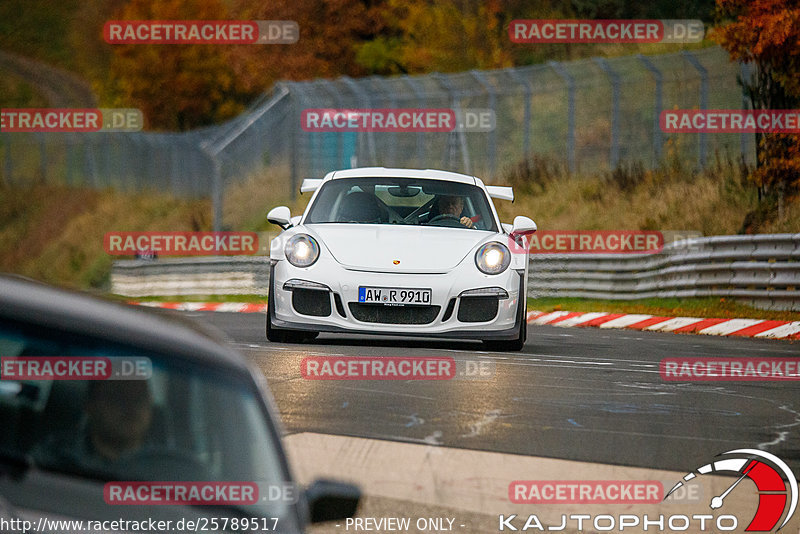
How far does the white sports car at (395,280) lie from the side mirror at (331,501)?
7922mm

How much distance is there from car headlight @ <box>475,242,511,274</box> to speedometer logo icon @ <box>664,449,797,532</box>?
4.81 metres

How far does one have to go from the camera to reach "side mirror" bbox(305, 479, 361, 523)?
126 inches

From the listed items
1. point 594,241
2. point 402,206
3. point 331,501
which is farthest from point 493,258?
point 594,241

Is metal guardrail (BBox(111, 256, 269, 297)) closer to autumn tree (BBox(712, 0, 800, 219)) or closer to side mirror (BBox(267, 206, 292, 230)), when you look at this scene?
autumn tree (BBox(712, 0, 800, 219))

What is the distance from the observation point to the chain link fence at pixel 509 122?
25.3 m

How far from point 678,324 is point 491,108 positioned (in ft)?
43.6

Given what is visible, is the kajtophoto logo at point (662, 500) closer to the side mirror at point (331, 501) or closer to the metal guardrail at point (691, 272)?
the side mirror at point (331, 501)

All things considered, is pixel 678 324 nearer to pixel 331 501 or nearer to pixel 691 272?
pixel 691 272

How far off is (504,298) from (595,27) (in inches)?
1114

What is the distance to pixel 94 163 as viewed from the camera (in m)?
56.6

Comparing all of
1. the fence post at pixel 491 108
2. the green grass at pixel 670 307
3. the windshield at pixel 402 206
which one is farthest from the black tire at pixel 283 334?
the fence post at pixel 491 108

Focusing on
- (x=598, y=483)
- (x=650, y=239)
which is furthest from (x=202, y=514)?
(x=650, y=239)

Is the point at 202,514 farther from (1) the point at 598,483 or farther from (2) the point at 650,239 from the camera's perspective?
(2) the point at 650,239

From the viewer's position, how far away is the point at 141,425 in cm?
295
